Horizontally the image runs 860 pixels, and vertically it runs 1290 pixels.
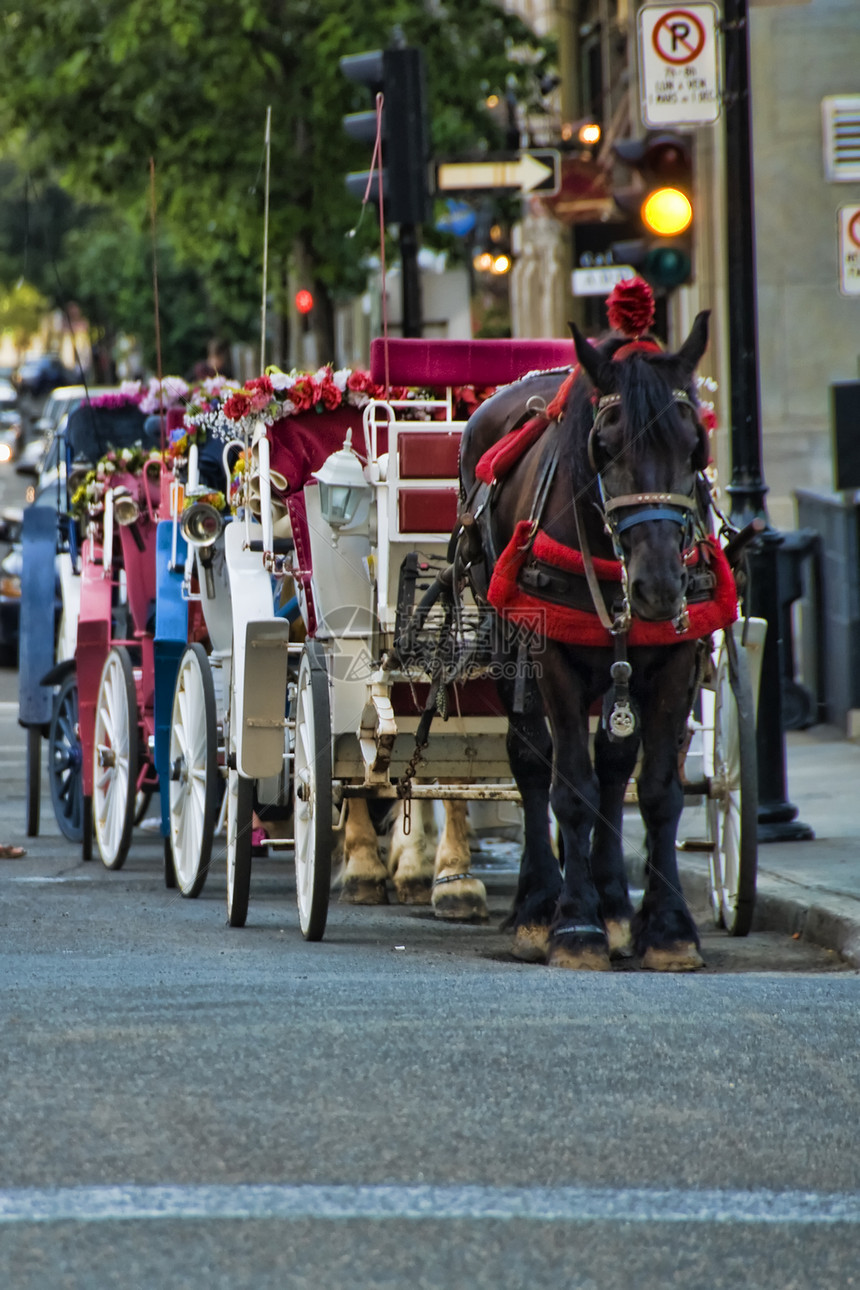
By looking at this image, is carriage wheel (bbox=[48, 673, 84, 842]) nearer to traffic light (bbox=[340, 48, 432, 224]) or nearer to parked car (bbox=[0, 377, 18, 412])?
traffic light (bbox=[340, 48, 432, 224])

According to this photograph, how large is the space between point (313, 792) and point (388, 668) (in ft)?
2.08

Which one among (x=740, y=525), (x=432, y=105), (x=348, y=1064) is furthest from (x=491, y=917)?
(x=432, y=105)

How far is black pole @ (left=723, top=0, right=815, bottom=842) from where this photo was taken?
10422 mm

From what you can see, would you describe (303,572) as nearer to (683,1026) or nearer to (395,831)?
(395,831)

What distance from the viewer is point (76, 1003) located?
19.8 ft

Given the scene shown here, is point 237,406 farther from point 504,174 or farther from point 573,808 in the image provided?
point 504,174

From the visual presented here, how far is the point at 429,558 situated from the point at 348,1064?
12.1ft

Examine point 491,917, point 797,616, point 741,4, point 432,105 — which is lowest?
point 491,917

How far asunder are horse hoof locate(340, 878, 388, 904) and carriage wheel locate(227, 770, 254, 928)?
95 cm

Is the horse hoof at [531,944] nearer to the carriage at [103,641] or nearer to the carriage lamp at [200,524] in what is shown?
the carriage at [103,641]

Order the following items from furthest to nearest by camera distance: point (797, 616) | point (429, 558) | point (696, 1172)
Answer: point (797, 616)
point (429, 558)
point (696, 1172)

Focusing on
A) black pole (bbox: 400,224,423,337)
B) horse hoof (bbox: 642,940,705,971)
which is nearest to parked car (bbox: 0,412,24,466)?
black pole (bbox: 400,224,423,337)

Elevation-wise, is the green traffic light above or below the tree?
below

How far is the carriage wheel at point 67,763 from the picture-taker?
11.7 meters
